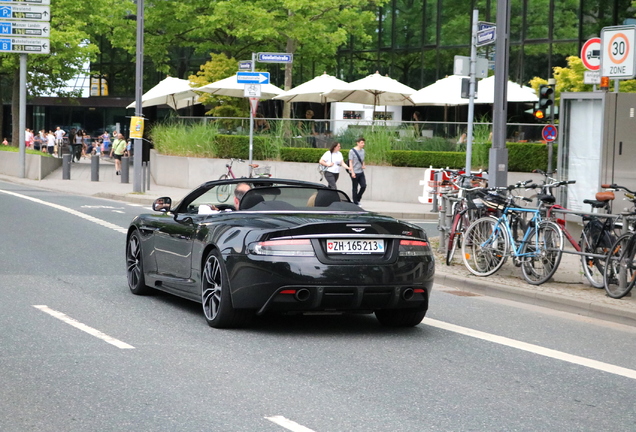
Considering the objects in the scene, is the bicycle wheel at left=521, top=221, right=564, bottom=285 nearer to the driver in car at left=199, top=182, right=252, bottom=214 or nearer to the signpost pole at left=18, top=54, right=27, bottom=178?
the driver in car at left=199, top=182, right=252, bottom=214

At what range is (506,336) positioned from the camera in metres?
9.00

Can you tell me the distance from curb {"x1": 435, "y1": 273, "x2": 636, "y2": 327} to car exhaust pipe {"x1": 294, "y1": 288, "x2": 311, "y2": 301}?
3374 millimetres

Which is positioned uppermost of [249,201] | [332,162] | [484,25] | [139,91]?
[484,25]

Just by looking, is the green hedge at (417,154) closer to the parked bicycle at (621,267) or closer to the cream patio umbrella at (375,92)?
the cream patio umbrella at (375,92)

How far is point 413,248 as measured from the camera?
873 cm

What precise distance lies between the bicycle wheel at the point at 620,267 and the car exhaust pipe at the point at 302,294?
3951mm

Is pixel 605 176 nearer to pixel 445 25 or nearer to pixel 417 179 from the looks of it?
pixel 417 179

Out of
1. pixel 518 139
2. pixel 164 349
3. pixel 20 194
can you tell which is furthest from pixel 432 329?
pixel 20 194

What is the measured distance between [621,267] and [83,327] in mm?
5398

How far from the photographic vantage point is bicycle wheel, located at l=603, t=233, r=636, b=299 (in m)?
10.8

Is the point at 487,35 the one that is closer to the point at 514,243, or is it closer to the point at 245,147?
the point at 514,243

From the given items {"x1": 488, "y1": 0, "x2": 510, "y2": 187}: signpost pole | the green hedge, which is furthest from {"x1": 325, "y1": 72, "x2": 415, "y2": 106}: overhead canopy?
{"x1": 488, "y1": 0, "x2": 510, "y2": 187}: signpost pole

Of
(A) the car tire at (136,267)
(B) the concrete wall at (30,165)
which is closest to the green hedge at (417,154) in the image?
(B) the concrete wall at (30,165)

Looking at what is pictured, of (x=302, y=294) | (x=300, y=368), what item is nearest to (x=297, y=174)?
(x=302, y=294)
